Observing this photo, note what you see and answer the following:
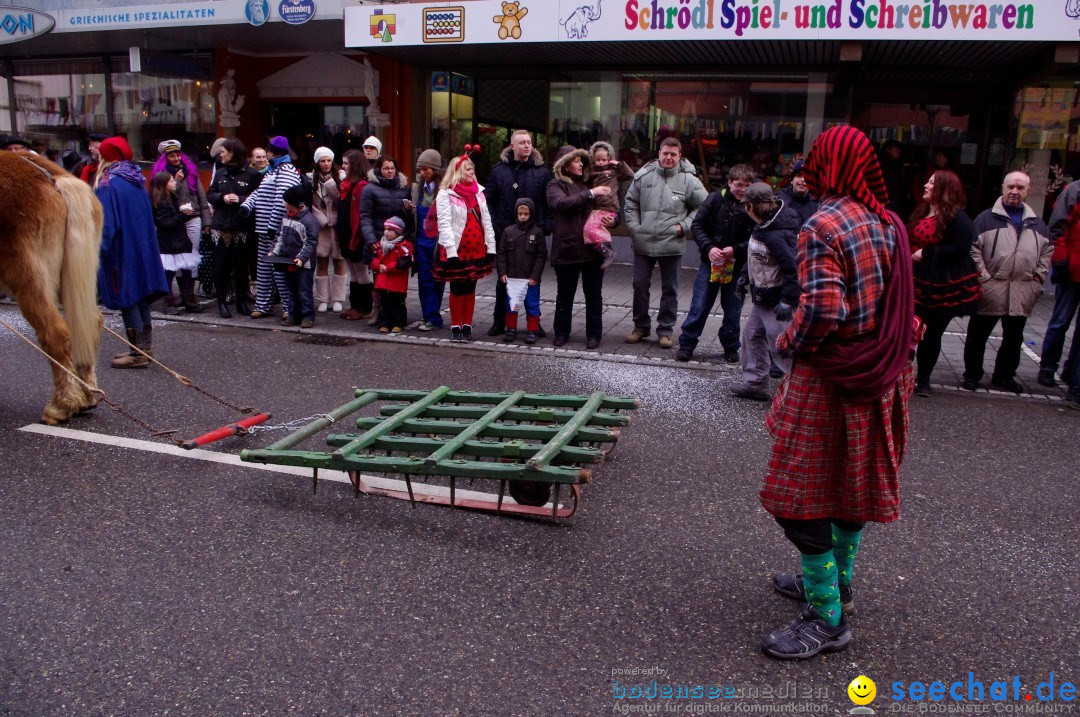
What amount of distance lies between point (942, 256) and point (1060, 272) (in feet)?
3.83

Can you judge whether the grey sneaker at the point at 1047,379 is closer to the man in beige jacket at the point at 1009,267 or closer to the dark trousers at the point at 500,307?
the man in beige jacket at the point at 1009,267

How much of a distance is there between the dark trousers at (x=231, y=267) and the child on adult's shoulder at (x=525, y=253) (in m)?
3.12

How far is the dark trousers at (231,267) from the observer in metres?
9.84

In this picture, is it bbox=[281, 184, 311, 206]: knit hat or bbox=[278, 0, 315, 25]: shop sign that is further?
bbox=[278, 0, 315, 25]: shop sign

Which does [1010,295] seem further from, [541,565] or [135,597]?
[135,597]

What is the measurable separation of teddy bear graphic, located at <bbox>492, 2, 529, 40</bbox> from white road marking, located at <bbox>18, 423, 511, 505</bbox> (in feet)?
27.5

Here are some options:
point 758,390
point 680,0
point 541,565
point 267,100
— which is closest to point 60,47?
point 267,100

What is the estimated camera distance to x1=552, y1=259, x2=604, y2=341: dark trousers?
8.37 metres

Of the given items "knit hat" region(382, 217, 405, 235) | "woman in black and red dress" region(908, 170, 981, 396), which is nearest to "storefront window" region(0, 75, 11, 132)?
"knit hat" region(382, 217, 405, 235)

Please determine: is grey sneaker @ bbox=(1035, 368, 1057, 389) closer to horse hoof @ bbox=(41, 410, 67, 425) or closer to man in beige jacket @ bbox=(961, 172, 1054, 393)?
man in beige jacket @ bbox=(961, 172, 1054, 393)

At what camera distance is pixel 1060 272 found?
7.30 metres

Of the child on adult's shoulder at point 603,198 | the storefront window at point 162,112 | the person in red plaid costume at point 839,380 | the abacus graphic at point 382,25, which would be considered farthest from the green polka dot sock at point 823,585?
the storefront window at point 162,112

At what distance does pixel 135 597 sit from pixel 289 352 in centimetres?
469

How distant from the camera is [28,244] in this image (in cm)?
564
